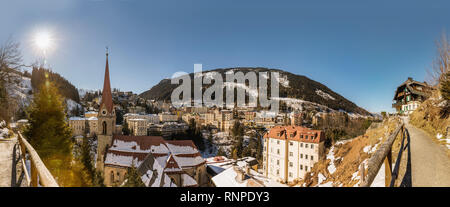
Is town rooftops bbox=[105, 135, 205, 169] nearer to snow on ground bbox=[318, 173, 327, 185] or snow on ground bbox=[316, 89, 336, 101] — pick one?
snow on ground bbox=[318, 173, 327, 185]

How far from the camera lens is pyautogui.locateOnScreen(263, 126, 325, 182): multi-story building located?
20234mm

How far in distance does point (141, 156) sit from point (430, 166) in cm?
1961

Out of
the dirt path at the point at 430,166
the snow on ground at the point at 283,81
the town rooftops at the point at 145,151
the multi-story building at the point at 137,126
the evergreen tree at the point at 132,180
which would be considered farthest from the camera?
the snow on ground at the point at 283,81

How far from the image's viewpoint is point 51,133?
7.05 meters

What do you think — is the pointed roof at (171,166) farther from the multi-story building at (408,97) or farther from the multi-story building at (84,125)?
the multi-story building at (84,125)

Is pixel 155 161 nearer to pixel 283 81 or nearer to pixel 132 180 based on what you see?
pixel 132 180

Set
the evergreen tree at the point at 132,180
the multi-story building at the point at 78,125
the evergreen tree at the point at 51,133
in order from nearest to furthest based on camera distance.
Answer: the evergreen tree at the point at 51,133, the evergreen tree at the point at 132,180, the multi-story building at the point at 78,125

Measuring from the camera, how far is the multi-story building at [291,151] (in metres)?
20.2

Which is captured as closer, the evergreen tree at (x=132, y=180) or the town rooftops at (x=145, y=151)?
the evergreen tree at (x=132, y=180)

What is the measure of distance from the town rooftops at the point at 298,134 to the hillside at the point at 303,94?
83.0 m

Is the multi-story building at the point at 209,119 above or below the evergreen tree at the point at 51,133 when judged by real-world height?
below

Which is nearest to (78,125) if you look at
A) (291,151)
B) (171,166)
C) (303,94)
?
(171,166)

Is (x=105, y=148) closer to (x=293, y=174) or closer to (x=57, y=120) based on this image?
(x=57, y=120)

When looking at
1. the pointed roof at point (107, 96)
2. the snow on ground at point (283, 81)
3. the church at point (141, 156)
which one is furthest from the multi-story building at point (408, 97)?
the snow on ground at point (283, 81)
